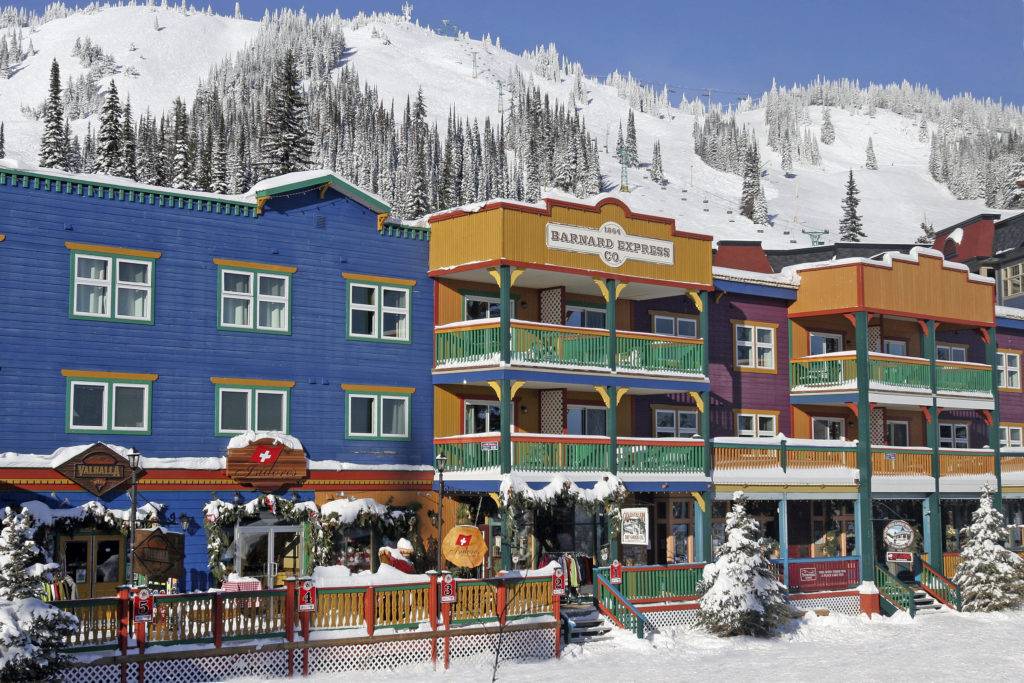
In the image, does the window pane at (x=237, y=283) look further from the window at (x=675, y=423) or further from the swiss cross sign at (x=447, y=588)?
the window at (x=675, y=423)

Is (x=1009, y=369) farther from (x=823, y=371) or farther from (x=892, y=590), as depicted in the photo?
(x=892, y=590)

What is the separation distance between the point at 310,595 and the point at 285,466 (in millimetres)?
6343

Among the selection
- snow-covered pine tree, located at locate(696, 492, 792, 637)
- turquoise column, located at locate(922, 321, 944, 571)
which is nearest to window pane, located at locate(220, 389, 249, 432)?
snow-covered pine tree, located at locate(696, 492, 792, 637)

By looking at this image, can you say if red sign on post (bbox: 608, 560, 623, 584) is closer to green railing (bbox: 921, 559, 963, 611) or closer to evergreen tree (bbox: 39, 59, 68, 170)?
green railing (bbox: 921, 559, 963, 611)

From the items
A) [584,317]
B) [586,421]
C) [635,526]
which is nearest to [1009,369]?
[584,317]

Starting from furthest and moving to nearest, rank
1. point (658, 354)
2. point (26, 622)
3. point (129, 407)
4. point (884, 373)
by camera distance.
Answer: point (884, 373) → point (658, 354) → point (129, 407) → point (26, 622)

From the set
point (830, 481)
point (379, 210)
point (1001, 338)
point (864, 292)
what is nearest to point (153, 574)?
point (379, 210)

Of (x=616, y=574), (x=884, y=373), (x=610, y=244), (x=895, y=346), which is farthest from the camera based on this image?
(x=895, y=346)

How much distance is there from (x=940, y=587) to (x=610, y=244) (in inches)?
558

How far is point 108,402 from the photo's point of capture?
27.0 m

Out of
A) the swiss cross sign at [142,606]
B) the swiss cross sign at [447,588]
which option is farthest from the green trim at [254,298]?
the swiss cross sign at [142,606]

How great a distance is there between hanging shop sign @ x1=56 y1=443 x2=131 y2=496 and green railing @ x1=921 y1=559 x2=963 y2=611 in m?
22.8

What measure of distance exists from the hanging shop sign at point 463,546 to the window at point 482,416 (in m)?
6.23

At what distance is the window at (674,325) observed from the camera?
36.5 meters
